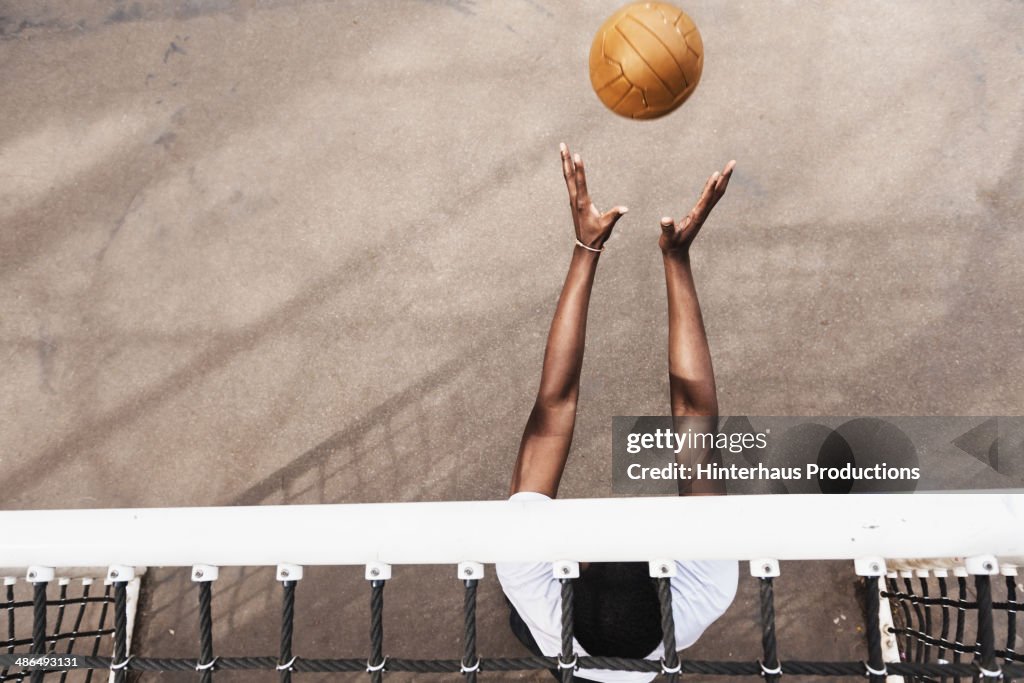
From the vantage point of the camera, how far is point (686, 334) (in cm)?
219

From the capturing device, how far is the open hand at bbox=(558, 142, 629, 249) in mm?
2121

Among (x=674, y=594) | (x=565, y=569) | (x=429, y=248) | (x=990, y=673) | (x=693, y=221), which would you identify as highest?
(x=429, y=248)

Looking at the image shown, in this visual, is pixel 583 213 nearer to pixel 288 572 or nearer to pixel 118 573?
pixel 288 572

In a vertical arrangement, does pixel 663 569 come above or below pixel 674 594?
above

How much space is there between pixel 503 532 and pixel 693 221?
133 centimetres

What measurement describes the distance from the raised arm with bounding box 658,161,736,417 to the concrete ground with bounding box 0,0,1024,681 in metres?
0.55

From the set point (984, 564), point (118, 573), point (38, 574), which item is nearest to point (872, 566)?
point (984, 564)

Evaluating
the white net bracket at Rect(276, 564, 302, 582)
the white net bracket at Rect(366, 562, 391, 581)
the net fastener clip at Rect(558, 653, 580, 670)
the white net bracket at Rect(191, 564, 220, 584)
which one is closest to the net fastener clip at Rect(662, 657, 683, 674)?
the net fastener clip at Rect(558, 653, 580, 670)

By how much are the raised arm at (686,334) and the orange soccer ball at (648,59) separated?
36 centimetres

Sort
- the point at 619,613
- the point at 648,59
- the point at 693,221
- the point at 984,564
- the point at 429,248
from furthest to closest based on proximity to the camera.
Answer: the point at 429,248, the point at 693,221, the point at 648,59, the point at 619,613, the point at 984,564

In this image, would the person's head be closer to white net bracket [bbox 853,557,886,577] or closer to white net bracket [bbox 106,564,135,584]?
white net bracket [bbox 853,557,886,577]

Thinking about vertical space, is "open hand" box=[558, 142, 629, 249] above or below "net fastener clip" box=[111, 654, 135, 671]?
above

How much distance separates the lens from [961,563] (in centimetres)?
199

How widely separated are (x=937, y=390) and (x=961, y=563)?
0.99 metres
